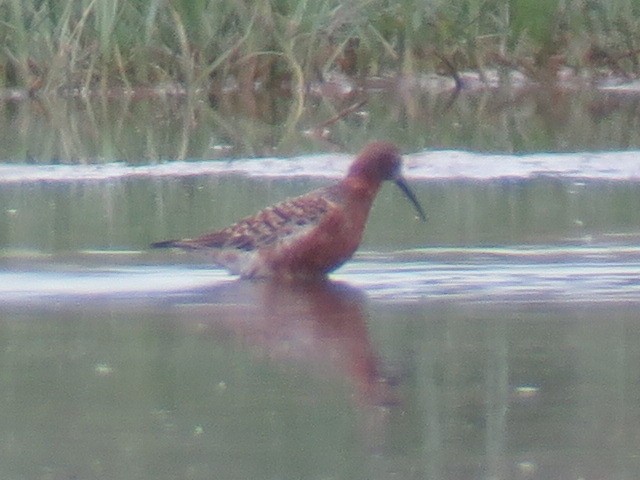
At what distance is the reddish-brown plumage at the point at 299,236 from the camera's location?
301 inches

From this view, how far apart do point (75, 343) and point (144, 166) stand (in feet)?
17.8

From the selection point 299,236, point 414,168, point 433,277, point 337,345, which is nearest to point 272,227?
point 299,236

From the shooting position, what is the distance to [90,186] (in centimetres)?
1073

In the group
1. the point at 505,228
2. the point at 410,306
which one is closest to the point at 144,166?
the point at 505,228

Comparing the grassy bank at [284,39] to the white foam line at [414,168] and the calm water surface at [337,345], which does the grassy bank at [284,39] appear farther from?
the calm water surface at [337,345]

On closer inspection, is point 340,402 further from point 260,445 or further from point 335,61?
point 335,61

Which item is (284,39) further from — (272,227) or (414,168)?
(272,227)

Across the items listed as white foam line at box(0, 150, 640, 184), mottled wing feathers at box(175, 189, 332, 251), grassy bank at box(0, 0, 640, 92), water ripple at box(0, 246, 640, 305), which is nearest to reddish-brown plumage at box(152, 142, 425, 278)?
mottled wing feathers at box(175, 189, 332, 251)

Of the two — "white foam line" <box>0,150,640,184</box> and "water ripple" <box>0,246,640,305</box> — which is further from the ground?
"water ripple" <box>0,246,640,305</box>

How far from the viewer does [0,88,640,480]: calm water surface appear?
15.4ft

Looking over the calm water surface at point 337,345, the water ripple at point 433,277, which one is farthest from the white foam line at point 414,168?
the water ripple at point 433,277

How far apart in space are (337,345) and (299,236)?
1.65 metres

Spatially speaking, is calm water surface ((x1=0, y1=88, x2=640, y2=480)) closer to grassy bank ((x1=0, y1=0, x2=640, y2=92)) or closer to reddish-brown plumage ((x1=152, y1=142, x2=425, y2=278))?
reddish-brown plumage ((x1=152, y1=142, x2=425, y2=278))

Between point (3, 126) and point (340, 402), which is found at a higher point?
point (340, 402)
